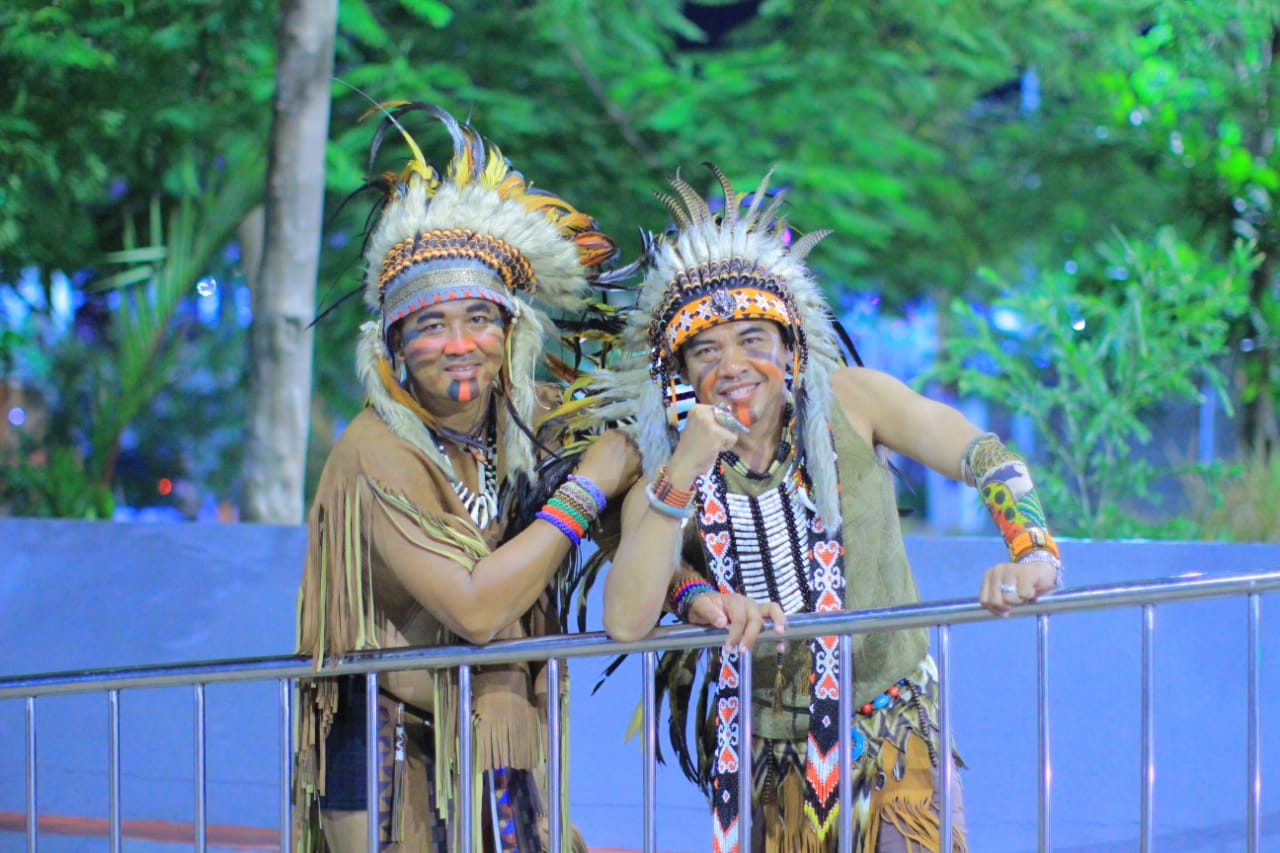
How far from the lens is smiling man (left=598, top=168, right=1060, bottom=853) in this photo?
7.58 feet

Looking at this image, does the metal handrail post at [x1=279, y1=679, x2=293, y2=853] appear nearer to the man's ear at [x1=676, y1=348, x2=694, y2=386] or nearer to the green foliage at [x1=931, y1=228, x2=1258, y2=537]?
the man's ear at [x1=676, y1=348, x2=694, y2=386]

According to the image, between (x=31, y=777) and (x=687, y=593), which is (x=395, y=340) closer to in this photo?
(x=687, y=593)

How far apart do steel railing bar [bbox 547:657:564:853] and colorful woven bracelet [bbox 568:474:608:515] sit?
0.95ft

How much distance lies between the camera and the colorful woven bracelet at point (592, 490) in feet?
7.79

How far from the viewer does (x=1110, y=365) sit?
5.67 m

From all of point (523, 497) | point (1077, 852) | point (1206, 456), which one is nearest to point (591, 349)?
point (523, 497)

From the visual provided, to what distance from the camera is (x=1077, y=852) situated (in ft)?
13.5

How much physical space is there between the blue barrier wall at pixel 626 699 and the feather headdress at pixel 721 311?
2019 mm

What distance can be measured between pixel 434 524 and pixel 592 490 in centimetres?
29

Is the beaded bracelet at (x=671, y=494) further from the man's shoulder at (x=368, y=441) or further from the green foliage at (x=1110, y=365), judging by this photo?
the green foliage at (x=1110, y=365)

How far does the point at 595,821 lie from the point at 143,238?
5572 mm

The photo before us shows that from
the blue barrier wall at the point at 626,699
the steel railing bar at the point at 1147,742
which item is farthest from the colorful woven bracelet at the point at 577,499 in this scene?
the blue barrier wall at the point at 626,699

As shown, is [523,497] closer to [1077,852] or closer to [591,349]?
[591,349]

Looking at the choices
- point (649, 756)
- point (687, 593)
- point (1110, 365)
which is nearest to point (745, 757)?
point (649, 756)
